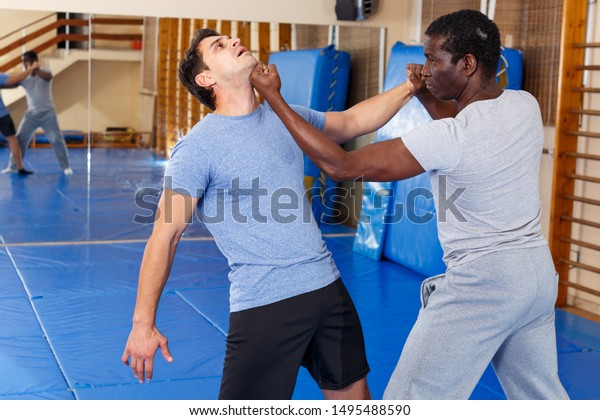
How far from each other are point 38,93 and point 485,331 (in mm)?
5384

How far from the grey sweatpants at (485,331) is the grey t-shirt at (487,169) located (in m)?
0.06

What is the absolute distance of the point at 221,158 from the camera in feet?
6.98

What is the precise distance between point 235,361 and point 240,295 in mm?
177

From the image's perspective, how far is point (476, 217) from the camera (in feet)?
6.67

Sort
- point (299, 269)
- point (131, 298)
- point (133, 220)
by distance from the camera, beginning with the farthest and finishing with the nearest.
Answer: point (133, 220) < point (131, 298) < point (299, 269)

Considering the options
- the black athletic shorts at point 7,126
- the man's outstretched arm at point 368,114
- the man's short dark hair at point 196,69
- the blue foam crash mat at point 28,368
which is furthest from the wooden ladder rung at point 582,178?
the black athletic shorts at point 7,126

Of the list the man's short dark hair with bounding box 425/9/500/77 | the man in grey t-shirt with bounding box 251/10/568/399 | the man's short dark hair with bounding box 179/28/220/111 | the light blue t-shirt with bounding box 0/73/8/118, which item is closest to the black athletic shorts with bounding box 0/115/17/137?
the light blue t-shirt with bounding box 0/73/8/118

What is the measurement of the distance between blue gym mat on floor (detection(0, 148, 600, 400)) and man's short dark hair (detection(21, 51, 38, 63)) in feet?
2.42

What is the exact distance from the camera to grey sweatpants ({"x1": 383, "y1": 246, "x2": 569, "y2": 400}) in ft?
6.59

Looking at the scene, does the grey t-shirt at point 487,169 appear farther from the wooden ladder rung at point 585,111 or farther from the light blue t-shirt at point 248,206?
the wooden ladder rung at point 585,111

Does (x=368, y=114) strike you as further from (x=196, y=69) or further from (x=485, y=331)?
(x=485, y=331)

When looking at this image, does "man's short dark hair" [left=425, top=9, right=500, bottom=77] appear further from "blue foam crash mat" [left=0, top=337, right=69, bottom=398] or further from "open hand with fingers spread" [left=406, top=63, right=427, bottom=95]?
"blue foam crash mat" [left=0, top=337, right=69, bottom=398]
